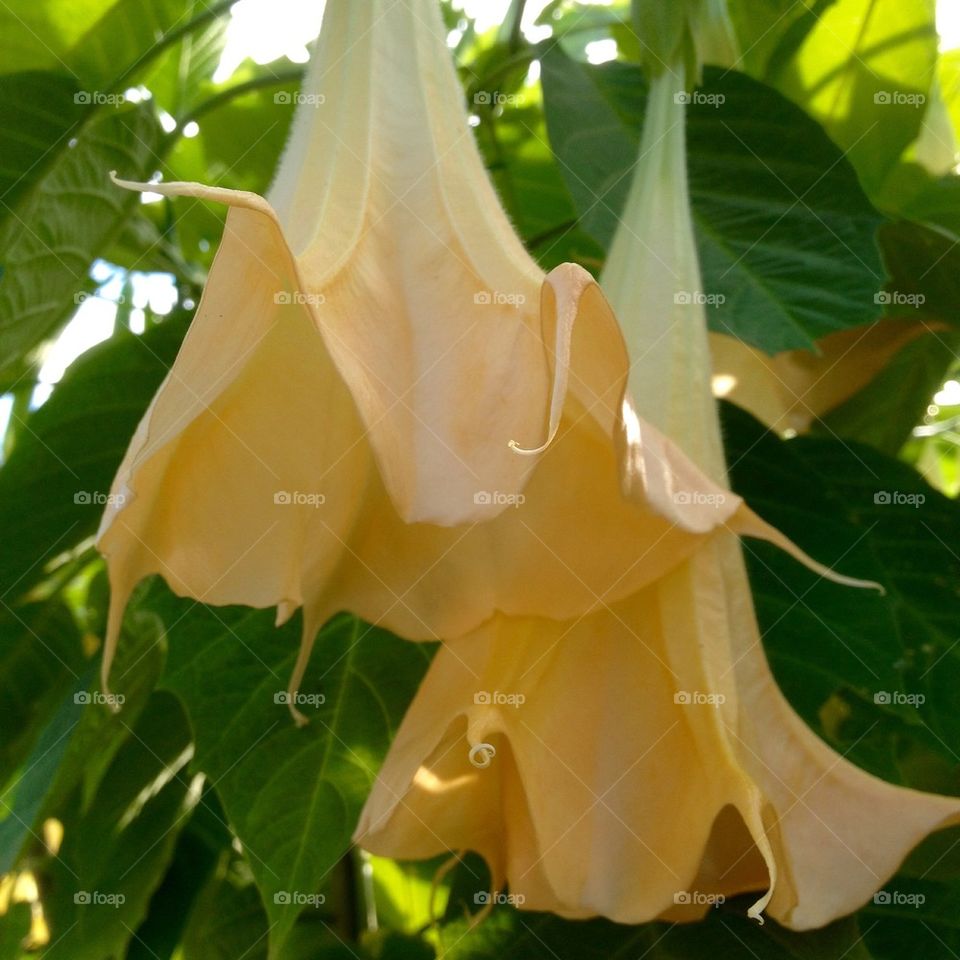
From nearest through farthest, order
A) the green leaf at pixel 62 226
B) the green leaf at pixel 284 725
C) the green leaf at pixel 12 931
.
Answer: the green leaf at pixel 284 725, the green leaf at pixel 62 226, the green leaf at pixel 12 931

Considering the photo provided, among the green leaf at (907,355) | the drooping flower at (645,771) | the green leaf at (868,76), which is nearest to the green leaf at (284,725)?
the drooping flower at (645,771)

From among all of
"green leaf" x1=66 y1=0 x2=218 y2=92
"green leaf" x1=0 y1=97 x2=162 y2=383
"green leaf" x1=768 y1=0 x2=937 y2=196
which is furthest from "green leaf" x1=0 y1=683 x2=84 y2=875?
"green leaf" x1=768 y1=0 x2=937 y2=196

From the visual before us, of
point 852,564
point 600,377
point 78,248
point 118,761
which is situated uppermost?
point 78,248

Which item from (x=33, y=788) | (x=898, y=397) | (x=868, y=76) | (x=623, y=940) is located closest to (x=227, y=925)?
(x=33, y=788)

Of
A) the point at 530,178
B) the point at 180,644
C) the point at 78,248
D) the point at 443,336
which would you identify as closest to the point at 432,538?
the point at 443,336

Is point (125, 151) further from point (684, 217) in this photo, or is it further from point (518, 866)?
point (518, 866)

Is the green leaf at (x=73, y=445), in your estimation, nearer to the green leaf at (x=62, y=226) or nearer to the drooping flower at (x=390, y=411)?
the green leaf at (x=62, y=226)

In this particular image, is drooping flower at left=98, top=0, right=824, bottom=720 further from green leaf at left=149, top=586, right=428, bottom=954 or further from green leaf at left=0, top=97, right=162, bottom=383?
green leaf at left=0, top=97, right=162, bottom=383
